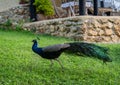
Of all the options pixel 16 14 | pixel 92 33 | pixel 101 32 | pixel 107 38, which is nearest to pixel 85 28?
pixel 92 33

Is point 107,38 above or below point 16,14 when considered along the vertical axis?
below

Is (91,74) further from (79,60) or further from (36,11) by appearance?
→ (36,11)

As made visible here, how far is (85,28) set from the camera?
39.7 feet

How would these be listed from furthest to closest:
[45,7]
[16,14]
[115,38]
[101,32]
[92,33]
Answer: [16,14] < [45,7] < [115,38] < [101,32] < [92,33]

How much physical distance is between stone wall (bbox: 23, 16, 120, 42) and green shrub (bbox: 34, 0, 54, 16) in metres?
1.51

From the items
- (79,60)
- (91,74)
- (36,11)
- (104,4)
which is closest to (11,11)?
(36,11)

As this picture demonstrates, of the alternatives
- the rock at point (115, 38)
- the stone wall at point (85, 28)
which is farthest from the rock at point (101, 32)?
the rock at point (115, 38)

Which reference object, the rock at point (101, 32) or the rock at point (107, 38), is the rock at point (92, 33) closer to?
the rock at point (101, 32)

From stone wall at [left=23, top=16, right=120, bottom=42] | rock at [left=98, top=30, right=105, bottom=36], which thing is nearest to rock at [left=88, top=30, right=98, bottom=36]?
stone wall at [left=23, top=16, right=120, bottom=42]

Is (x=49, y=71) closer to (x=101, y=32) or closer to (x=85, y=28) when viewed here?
(x=85, y=28)

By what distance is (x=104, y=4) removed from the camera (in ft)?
53.2

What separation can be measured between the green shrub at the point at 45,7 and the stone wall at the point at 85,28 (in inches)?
59.3

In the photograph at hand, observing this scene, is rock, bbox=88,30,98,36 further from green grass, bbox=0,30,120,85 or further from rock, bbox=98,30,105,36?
green grass, bbox=0,30,120,85

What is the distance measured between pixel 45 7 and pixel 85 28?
2.96 m
